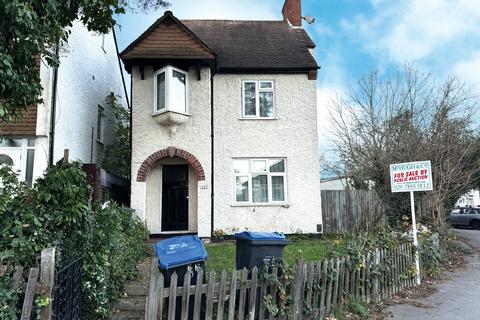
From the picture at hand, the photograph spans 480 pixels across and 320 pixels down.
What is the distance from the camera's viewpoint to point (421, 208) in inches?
528

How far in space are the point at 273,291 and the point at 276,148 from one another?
28.7 ft

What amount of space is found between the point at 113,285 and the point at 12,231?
231 centimetres

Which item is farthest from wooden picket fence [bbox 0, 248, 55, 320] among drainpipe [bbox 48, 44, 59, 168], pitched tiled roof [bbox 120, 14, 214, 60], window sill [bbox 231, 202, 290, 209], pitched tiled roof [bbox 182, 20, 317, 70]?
pitched tiled roof [bbox 182, 20, 317, 70]

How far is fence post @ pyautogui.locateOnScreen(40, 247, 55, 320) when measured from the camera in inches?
135

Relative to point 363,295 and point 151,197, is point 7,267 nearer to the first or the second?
point 363,295

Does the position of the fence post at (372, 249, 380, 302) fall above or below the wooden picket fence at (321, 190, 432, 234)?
below

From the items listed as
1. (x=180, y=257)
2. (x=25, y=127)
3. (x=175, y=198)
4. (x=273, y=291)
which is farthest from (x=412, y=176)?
(x=25, y=127)

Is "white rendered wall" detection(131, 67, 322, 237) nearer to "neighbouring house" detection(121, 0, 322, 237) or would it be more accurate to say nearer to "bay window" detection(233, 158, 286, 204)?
"neighbouring house" detection(121, 0, 322, 237)

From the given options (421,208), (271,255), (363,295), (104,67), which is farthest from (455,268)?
(104,67)

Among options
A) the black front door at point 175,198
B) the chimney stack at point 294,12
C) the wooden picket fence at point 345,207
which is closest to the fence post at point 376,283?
the wooden picket fence at point 345,207

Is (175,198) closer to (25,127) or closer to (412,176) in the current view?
(25,127)

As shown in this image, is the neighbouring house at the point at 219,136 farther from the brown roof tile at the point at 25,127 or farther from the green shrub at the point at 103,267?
the green shrub at the point at 103,267

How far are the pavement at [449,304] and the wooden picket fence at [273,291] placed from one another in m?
0.58

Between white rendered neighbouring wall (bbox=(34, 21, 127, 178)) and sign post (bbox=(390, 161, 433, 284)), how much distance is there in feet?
25.0
